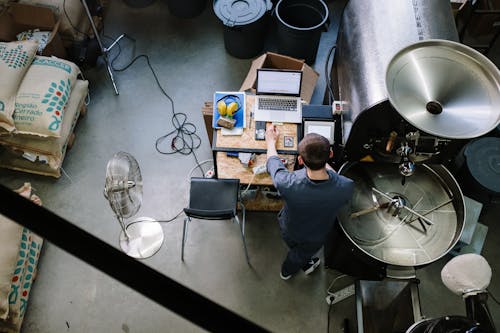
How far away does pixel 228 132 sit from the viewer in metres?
3.12

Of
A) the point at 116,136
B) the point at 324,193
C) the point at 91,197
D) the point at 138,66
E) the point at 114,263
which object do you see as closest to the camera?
the point at 114,263

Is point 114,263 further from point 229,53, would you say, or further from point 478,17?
point 478,17

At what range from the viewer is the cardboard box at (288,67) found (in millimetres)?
3898

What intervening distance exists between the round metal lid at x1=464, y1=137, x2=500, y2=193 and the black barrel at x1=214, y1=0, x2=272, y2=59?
2230 millimetres

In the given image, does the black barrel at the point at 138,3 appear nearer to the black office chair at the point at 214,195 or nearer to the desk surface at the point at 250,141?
the desk surface at the point at 250,141

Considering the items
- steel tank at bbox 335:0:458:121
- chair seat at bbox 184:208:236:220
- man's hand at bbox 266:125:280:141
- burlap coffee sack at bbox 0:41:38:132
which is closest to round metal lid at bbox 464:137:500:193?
steel tank at bbox 335:0:458:121

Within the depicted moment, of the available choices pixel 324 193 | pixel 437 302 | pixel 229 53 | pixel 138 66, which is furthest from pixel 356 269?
pixel 138 66

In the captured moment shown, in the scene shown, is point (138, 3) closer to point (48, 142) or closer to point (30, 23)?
point (30, 23)

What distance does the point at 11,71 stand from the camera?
11.4 ft

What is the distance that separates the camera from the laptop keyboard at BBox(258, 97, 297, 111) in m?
3.22

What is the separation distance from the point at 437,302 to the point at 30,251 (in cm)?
312

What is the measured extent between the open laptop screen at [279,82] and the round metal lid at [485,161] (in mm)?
1506

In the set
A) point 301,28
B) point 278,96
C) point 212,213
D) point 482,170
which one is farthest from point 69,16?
point 482,170

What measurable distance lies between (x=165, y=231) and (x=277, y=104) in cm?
141
